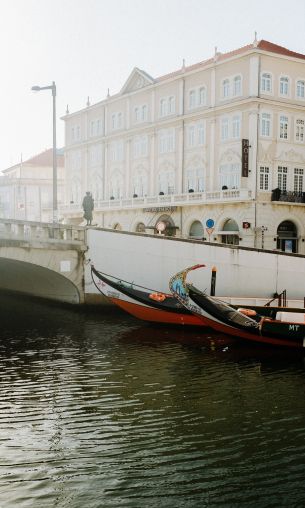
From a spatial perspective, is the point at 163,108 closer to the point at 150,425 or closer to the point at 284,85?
the point at 284,85

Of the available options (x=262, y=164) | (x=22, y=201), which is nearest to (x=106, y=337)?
(x=262, y=164)

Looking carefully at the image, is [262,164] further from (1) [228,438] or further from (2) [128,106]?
(1) [228,438]

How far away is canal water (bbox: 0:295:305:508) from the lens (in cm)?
1072

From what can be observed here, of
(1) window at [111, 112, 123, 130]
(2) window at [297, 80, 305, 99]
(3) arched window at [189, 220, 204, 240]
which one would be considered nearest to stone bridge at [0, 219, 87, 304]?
(3) arched window at [189, 220, 204, 240]

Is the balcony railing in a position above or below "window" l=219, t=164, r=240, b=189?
below

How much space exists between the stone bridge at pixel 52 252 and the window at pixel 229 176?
16077mm

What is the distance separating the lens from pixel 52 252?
32.5 metres

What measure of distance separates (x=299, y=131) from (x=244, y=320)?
83.6 ft

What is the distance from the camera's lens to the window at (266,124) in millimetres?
43188

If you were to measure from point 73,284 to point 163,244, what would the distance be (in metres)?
5.98

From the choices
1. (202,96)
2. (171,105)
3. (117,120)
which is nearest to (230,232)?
(202,96)

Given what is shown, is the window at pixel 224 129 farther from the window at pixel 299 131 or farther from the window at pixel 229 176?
the window at pixel 299 131

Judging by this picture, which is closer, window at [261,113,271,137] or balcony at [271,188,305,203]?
balcony at [271,188,305,203]

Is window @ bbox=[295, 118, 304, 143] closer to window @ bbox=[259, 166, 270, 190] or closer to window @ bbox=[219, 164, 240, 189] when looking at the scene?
window @ bbox=[259, 166, 270, 190]
